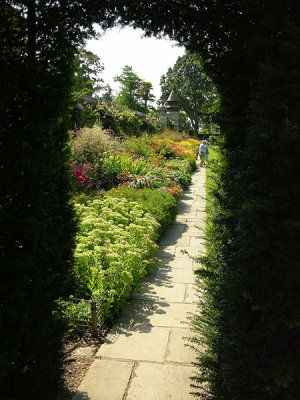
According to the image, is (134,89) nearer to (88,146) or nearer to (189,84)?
(189,84)

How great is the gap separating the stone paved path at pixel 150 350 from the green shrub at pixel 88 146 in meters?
5.05

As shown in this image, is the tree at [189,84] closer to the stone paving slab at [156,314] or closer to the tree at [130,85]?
the tree at [130,85]

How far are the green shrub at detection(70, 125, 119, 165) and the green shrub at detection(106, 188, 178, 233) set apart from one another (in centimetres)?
218

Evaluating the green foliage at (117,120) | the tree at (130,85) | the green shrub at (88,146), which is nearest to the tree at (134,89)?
the tree at (130,85)

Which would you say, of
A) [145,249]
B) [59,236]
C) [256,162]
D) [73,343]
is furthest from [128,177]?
[256,162]

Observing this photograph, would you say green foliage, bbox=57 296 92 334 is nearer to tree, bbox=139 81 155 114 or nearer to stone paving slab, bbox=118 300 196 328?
stone paving slab, bbox=118 300 196 328

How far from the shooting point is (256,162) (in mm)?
1628

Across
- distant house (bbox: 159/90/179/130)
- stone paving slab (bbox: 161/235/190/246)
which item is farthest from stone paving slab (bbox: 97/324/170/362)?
distant house (bbox: 159/90/179/130)

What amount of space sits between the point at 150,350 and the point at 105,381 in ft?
1.90

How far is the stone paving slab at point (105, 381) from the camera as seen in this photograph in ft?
7.89

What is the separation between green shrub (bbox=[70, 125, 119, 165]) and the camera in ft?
28.8

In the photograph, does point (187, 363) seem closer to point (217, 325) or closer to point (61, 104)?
point (217, 325)

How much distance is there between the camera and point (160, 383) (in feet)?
8.36

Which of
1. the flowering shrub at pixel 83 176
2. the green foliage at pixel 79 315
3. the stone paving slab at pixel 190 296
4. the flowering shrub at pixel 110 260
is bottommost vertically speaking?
the stone paving slab at pixel 190 296
